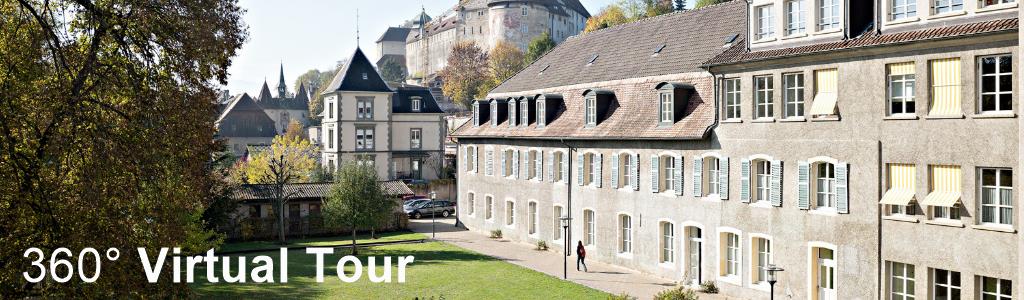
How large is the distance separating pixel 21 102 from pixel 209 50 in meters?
2.88

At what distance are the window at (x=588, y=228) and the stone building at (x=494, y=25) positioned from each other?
372ft

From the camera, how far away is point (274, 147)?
68.1 metres

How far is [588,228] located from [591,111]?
4.48 metres

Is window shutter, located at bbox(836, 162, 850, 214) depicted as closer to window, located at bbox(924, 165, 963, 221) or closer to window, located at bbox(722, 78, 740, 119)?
window, located at bbox(924, 165, 963, 221)

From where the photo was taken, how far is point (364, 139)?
72.5 metres

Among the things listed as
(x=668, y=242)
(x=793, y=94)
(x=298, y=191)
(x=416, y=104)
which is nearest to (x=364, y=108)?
(x=416, y=104)

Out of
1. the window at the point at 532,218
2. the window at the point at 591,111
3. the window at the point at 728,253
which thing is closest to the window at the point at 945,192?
the window at the point at 728,253

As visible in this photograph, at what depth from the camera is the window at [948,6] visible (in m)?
20.8

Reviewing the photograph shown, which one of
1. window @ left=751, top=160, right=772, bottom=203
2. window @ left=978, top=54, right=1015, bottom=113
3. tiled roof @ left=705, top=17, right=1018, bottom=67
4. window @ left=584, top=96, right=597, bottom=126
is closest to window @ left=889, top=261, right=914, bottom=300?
window @ left=978, top=54, right=1015, bottom=113

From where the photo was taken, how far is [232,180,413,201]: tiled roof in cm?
4709

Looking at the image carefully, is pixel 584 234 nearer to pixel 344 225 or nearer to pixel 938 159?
pixel 344 225

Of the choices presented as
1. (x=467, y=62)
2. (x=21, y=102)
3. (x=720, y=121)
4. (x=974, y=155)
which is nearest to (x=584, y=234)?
(x=720, y=121)

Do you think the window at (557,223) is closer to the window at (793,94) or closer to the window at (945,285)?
the window at (793,94)

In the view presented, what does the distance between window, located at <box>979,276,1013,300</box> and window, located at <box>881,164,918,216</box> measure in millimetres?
2190
